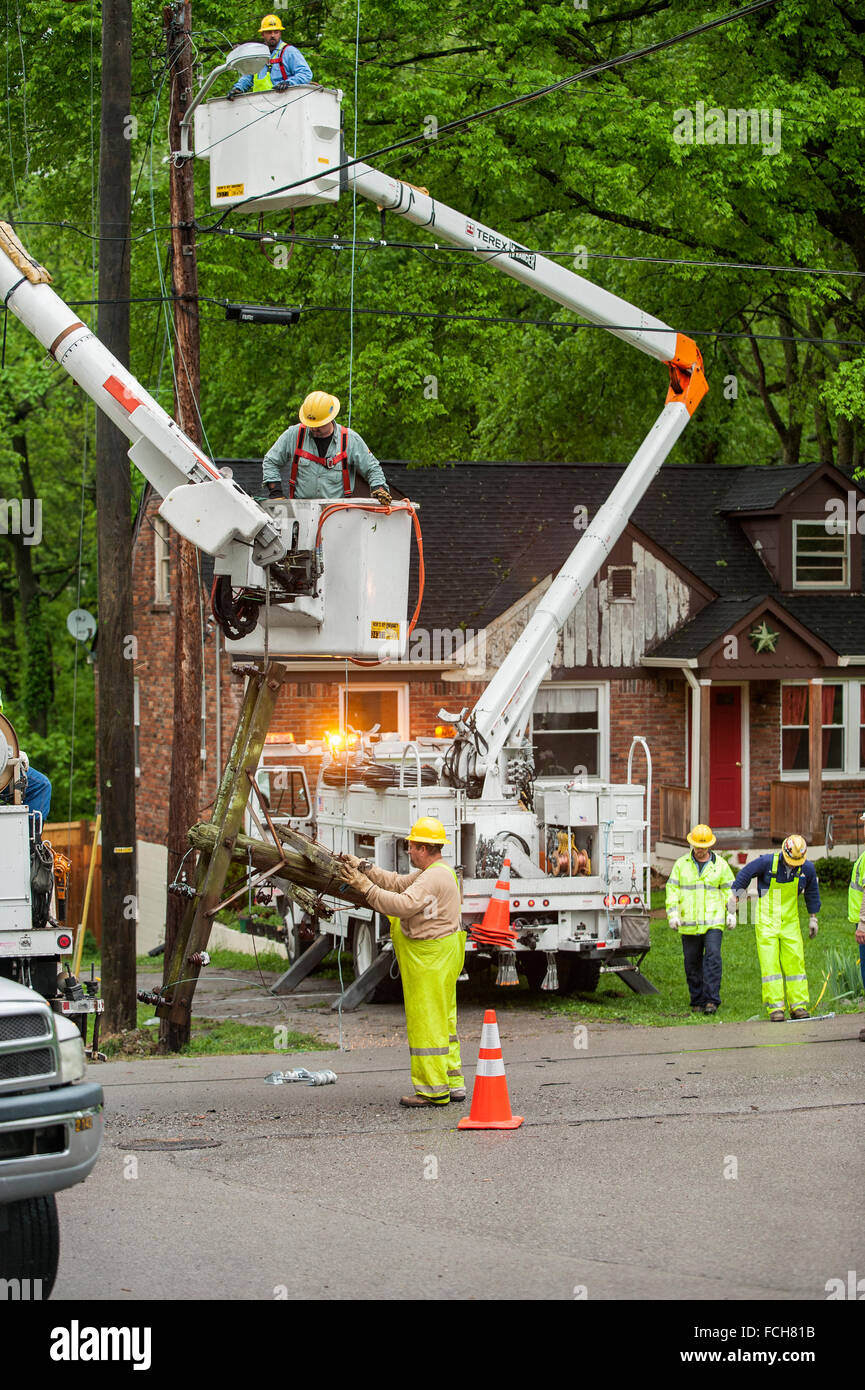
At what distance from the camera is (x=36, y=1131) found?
258 inches

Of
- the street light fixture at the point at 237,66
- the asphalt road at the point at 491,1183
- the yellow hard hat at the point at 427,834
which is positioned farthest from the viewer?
the street light fixture at the point at 237,66

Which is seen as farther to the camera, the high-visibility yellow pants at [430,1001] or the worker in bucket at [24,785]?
the high-visibility yellow pants at [430,1001]

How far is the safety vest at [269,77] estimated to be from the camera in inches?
532

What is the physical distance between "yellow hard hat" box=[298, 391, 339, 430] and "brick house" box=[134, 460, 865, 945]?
10.9 m

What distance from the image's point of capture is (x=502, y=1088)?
1054 cm

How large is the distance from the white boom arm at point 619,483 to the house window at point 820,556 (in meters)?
9.29

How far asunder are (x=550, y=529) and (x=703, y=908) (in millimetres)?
11763

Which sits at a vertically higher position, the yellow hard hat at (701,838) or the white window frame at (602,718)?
the white window frame at (602,718)

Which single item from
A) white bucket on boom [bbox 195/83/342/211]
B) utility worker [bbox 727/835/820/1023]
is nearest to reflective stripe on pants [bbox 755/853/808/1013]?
utility worker [bbox 727/835/820/1023]

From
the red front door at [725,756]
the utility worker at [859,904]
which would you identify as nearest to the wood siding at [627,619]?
the red front door at [725,756]

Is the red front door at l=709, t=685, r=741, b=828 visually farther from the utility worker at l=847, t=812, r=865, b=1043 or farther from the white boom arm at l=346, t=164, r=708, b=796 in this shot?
the utility worker at l=847, t=812, r=865, b=1043

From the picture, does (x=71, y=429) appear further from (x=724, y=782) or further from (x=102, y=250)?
(x=102, y=250)

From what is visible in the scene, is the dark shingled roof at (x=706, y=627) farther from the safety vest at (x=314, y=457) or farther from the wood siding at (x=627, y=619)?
the safety vest at (x=314, y=457)

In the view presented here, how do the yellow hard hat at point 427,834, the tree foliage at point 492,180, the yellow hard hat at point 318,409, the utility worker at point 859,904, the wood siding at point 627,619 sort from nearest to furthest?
the yellow hard hat at point 427,834 < the yellow hard hat at point 318,409 < the utility worker at point 859,904 < the tree foliage at point 492,180 < the wood siding at point 627,619
